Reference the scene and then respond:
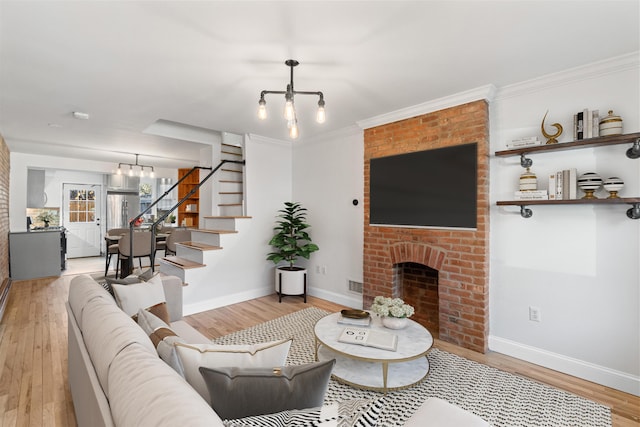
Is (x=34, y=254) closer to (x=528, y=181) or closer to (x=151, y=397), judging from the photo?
(x=151, y=397)

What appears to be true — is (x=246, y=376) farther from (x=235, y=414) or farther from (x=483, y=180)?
(x=483, y=180)

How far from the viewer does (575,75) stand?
2459mm

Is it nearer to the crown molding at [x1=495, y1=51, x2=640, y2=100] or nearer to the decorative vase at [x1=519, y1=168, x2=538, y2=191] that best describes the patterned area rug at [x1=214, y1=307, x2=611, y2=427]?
the decorative vase at [x1=519, y1=168, x2=538, y2=191]

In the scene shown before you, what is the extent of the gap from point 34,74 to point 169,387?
2.95 metres

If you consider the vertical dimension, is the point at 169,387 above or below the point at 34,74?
below

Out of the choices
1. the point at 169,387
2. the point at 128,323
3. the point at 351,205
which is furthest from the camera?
the point at 351,205

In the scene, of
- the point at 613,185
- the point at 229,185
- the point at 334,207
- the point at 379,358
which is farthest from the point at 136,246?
the point at 613,185

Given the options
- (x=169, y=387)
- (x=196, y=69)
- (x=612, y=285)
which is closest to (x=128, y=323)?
(x=169, y=387)

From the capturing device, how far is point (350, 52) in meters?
2.16

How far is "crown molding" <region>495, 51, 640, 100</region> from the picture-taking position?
2.25 metres

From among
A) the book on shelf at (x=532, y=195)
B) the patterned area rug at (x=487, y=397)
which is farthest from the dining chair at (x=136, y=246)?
the book on shelf at (x=532, y=195)

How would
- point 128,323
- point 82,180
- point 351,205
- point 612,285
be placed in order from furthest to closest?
1. point 82,180
2. point 351,205
3. point 612,285
4. point 128,323

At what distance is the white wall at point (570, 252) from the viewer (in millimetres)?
2279

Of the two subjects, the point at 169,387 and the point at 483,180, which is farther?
the point at 483,180
